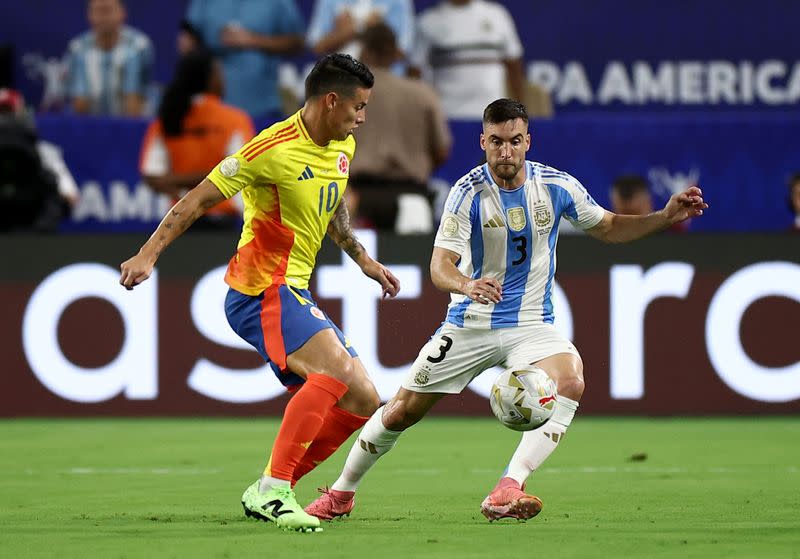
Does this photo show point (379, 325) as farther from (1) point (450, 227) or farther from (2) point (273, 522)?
(2) point (273, 522)

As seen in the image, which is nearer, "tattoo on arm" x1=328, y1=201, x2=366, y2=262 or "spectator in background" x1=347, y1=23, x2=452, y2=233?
"tattoo on arm" x1=328, y1=201, x2=366, y2=262

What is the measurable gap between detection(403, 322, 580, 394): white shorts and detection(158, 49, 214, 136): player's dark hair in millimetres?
5005

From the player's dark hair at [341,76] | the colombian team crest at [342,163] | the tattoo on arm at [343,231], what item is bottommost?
the tattoo on arm at [343,231]

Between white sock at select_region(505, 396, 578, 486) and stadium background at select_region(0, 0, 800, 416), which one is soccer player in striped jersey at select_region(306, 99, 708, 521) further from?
stadium background at select_region(0, 0, 800, 416)

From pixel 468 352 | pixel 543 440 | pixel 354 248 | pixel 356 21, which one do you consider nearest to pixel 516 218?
pixel 468 352

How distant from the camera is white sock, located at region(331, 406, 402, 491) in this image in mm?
7094

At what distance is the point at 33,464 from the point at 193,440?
1450mm

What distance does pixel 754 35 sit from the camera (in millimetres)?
14656

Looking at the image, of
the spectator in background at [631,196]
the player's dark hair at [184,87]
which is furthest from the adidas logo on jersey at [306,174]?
the spectator in background at [631,196]

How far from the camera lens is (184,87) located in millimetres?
11742

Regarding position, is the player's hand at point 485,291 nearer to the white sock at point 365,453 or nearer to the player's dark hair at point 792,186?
the white sock at point 365,453

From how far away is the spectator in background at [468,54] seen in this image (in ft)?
43.9

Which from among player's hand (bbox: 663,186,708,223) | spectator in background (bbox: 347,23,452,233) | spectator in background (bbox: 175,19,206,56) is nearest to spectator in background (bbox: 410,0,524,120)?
spectator in background (bbox: 347,23,452,233)

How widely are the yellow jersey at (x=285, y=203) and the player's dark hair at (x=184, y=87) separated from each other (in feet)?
16.0
